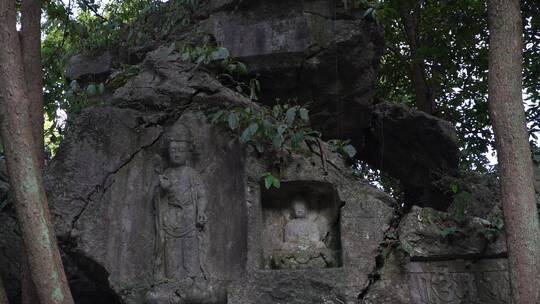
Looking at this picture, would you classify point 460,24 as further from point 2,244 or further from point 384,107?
point 2,244

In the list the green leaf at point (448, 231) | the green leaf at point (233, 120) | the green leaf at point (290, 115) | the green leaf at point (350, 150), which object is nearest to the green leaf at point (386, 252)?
the green leaf at point (448, 231)

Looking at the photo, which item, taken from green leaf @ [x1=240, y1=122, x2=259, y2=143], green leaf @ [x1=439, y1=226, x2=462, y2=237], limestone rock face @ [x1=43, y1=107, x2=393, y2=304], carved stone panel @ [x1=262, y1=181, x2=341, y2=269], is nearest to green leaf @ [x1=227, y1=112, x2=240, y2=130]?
green leaf @ [x1=240, y1=122, x2=259, y2=143]

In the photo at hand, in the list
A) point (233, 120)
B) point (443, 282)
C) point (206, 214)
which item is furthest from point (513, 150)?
point (206, 214)

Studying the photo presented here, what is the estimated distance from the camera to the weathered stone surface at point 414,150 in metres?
10.9

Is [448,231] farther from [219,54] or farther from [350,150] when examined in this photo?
[219,54]

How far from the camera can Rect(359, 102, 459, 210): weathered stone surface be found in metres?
10.9

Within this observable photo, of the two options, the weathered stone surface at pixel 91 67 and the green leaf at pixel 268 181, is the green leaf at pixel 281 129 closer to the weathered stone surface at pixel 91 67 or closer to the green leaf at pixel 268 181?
the green leaf at pixel 268 181

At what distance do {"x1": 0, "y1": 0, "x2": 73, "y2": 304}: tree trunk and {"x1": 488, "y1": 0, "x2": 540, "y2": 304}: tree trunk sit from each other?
12.5 ft

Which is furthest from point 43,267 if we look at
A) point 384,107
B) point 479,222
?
point 384,107

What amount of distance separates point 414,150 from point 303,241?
4.88 meters

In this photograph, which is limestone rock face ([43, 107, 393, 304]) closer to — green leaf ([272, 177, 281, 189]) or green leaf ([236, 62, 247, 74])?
green leaf ([272, 177, 281, 189])

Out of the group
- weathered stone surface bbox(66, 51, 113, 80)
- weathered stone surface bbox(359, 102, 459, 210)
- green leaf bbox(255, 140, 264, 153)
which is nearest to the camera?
green leaf bbox(255, 140, 264, 153)

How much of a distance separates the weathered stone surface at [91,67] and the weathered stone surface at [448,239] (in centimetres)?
548

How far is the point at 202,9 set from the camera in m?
9.53
